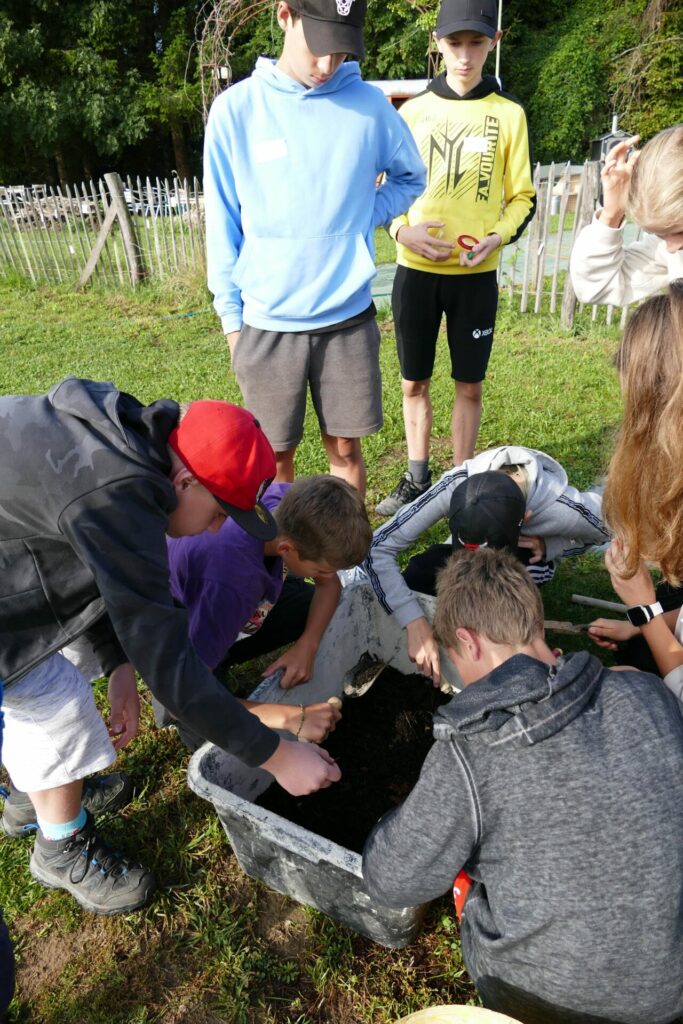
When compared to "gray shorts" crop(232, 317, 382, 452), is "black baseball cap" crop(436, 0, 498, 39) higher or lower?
higher

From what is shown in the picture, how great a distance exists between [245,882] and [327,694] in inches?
23.9

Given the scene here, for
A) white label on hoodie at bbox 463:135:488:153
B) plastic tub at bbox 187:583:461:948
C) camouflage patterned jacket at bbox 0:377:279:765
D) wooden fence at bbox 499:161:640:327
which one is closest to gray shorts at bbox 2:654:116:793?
camouflage patterned jacket at bbox 0:377:279:765

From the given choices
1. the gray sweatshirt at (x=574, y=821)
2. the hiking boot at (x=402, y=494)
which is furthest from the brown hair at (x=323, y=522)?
the hiking boot at (x=402, y=494)

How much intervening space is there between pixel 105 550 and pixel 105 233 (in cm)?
883

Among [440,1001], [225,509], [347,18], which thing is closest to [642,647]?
[440,1001]

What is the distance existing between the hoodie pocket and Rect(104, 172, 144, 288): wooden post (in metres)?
6.88

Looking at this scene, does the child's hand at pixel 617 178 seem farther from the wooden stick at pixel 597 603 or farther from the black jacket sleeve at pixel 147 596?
the black jacket sleeve at pixel 147 596

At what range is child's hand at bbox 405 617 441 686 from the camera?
7.00 ft

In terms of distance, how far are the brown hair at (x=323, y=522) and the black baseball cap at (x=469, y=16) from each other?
88.7 inches

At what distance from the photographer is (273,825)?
1558mm

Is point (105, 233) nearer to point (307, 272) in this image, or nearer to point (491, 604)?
point (307, 272)

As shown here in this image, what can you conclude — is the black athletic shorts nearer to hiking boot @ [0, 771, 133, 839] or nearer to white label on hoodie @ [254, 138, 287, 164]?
white label on hoodie @ [254, 138, 287, 164]

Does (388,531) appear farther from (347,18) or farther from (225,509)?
(347,18)

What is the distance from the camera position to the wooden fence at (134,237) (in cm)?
710
